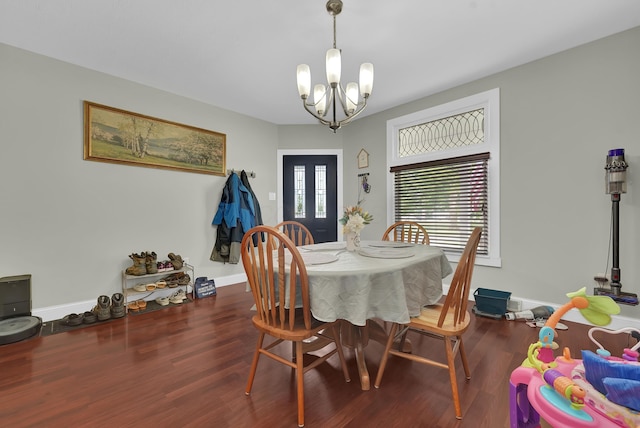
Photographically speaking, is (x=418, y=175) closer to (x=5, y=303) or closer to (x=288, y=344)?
(x=288, y=344)

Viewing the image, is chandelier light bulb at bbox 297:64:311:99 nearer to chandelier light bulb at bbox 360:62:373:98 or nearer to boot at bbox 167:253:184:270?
chandelier light bulb at bbox 360:62:373:98

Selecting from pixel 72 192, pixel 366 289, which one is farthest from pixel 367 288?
pixel 72 192

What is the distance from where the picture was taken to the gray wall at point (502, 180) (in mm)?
2391

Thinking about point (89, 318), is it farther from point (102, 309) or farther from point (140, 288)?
point (140, 288)

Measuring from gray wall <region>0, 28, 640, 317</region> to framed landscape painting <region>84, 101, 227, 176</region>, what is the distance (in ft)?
0.31

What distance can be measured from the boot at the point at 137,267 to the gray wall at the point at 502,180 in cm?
15

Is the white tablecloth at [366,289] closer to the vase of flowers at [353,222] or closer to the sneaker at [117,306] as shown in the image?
the vase of flowers at [353,222]

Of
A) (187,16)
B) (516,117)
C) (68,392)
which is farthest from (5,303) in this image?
(516,117)

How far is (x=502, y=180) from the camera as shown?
2.96 meters

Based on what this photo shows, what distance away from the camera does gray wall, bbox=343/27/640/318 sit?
2293 millimetres

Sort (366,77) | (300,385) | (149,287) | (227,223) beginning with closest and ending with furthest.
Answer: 1. (300,385)
2. (366,77)
3. (149,287)
4. (227,223)

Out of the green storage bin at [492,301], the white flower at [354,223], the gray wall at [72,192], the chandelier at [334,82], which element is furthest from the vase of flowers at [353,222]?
the gray wall at [72,192]

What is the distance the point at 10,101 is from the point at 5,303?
69.9 inches

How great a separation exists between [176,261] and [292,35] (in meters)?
2.70
